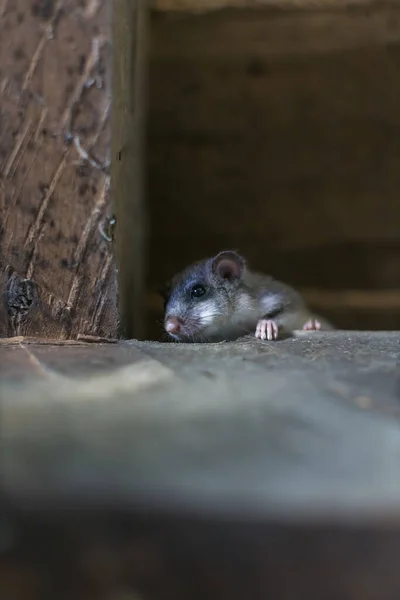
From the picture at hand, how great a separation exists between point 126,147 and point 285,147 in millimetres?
1540

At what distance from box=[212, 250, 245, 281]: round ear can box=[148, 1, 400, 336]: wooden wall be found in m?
0.68

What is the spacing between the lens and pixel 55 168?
159cm

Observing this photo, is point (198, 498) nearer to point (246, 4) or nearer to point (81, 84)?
point (81, 84)

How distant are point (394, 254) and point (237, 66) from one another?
1271mm

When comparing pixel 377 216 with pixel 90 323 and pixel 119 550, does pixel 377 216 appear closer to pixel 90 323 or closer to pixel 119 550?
pixel 90 323

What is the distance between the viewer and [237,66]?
325 cm

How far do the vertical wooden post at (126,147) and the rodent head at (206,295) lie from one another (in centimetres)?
38

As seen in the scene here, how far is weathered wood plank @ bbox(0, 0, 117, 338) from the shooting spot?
61.5 inches

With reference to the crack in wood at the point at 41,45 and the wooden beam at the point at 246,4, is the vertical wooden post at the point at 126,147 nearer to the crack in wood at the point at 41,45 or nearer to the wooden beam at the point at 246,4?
the crack in wood at the point at 41,45

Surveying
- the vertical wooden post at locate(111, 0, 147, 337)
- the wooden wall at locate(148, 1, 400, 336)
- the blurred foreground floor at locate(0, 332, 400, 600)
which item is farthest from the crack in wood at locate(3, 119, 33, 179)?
the wooden wall at locate(148, 1, 400, 336)

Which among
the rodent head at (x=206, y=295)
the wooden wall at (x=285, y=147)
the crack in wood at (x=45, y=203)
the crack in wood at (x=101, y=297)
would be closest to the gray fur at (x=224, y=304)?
the rodent head at (x=206, y=295)

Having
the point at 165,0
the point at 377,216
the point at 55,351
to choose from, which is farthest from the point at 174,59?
the point at 55,351

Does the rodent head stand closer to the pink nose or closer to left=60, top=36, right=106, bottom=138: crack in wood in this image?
the pink nose

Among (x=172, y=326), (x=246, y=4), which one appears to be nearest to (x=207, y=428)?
(x=172, y=326)
